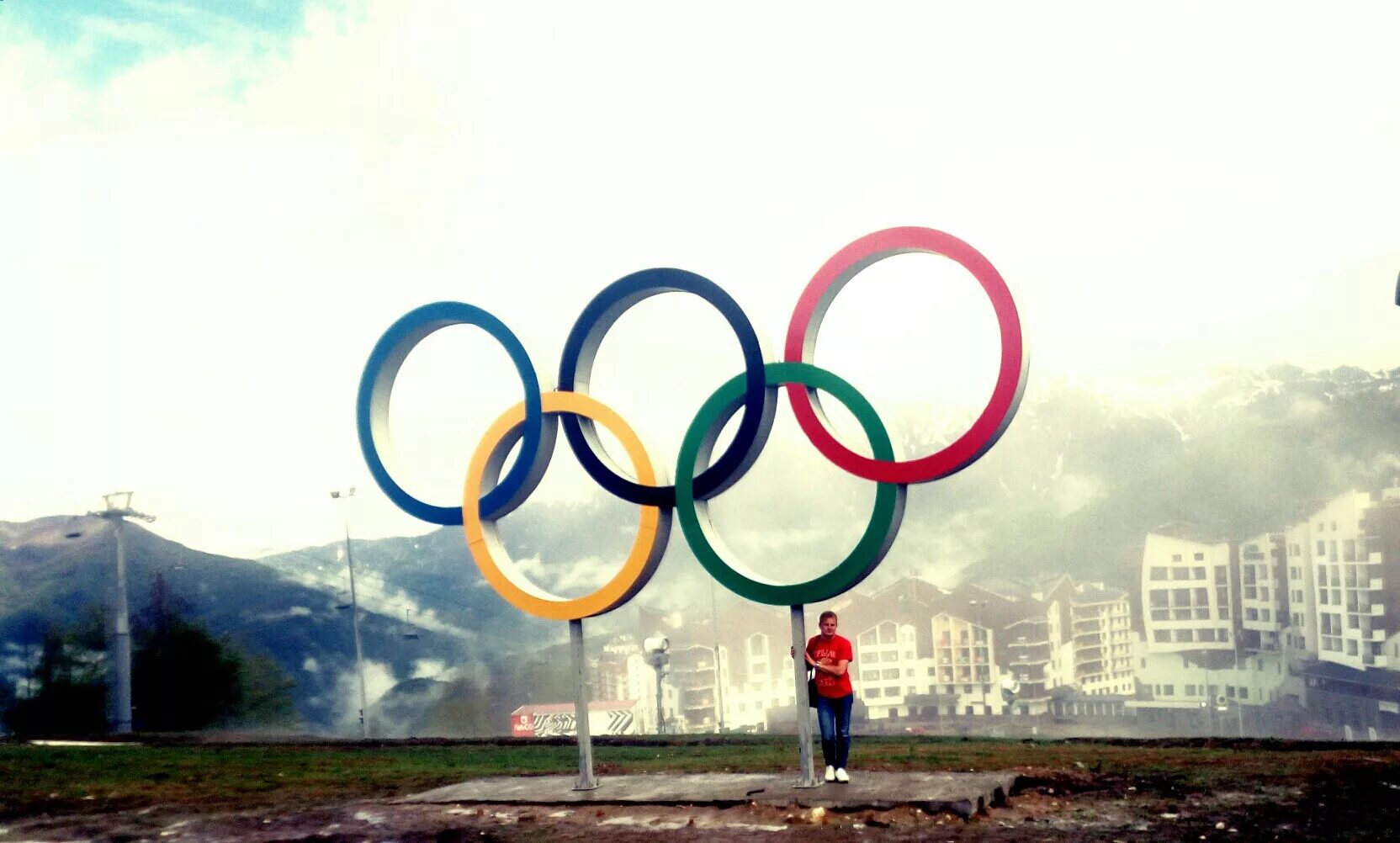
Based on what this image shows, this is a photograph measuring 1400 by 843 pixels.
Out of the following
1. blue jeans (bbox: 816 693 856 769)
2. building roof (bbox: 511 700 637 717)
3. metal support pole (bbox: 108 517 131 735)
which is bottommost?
building roof (bbox: 511 700 637 717)

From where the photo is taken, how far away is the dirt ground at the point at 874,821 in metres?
10.7

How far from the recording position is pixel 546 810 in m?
12.8

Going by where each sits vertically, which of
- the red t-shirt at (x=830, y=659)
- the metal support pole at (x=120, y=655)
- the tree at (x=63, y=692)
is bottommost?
the tree at (x=63, y=692)

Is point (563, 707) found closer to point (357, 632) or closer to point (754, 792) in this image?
point (357, 632)

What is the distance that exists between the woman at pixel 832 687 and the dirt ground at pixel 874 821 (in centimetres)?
110

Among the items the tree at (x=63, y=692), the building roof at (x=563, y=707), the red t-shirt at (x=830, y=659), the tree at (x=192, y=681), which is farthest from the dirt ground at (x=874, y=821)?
the tree at (x=63, y=692)

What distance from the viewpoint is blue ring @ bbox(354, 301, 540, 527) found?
14.1 m

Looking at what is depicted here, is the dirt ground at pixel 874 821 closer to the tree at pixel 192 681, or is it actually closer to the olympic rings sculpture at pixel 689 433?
the olympic rings sculpture at pixel 689 433

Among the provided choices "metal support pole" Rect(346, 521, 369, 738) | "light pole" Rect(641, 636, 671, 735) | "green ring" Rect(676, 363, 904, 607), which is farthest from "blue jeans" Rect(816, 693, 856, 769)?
"metal support pole" Rect(346, 521, 369, 738)

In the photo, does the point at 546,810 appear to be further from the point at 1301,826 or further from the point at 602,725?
the point at 602,725

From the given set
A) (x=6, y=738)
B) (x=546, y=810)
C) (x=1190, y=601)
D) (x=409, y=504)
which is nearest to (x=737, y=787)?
(x=546, y=810)

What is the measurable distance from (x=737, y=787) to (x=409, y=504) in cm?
505

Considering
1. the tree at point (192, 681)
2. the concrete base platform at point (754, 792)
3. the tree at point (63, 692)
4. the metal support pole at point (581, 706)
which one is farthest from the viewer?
the tree at point (192, 681)

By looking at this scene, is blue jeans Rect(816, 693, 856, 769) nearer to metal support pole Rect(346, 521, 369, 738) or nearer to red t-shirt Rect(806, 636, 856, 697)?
red t-shirt Rect(806, 636, 856, 697)
